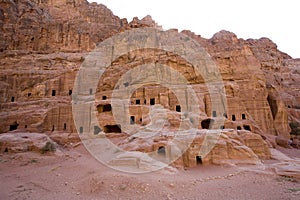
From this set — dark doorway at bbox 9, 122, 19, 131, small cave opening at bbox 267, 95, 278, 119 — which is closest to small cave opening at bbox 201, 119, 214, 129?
small cave opening at bbox 267, 95, 278, 119

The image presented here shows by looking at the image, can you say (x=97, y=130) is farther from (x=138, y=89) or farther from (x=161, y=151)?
(x=161, y=151)

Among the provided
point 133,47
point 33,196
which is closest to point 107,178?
point 33,196

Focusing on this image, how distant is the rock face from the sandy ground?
8.57ft

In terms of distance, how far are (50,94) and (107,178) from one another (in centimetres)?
2457

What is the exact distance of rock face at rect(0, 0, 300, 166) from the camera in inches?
956

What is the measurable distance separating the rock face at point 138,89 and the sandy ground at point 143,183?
2.61 m

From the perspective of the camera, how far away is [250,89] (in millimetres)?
32594

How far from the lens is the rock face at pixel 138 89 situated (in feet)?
79.7

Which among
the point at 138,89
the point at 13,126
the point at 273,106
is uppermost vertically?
the point at 138,89

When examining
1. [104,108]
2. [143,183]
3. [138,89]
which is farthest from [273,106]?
[143,183]

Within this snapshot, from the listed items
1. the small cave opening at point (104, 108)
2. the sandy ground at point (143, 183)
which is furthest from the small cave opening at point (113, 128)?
the sandy ground at point (143, 183)

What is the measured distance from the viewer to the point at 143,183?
37.8ft

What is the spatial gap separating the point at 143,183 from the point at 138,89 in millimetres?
19102

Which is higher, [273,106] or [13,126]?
[273,106]
